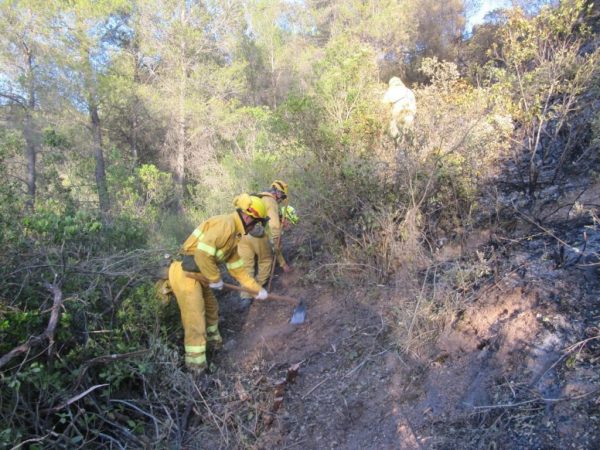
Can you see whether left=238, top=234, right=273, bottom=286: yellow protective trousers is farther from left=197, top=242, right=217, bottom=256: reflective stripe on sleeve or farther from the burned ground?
left=197, top=242, right=217, bottom=256: reflective stripe on sleeve

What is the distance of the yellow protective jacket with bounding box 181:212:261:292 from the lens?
4.39 m

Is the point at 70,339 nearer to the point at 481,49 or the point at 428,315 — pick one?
the point at 428,315

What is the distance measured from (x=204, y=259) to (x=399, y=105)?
398cm

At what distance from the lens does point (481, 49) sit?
1167 cm

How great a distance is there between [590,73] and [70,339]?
19.8ft

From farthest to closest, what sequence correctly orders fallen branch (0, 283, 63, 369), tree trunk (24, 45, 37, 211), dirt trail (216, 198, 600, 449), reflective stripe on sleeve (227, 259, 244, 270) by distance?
tree trunk (24, 45, 37, 211) → reflective stripe on sleeve (227, 259, 244, 270) → fallen branch (0, 283, 63, 369) → dirt trail (216, 198, 600, 449)

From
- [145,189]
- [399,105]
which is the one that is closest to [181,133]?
[145,189]

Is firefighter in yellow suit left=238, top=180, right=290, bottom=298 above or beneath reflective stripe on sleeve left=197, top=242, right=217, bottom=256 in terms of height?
beneath

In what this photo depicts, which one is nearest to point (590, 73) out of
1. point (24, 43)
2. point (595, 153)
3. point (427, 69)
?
point (595, 153)

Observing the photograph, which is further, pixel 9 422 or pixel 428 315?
pixel 428 315

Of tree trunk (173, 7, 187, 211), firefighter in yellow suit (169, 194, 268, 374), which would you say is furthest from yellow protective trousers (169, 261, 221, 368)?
tree trunk (173, 7, 187, 211)

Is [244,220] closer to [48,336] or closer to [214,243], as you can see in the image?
[214,243]

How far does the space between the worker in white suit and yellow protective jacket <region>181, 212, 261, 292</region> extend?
282cm

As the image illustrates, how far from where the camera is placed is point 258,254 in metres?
6.30
